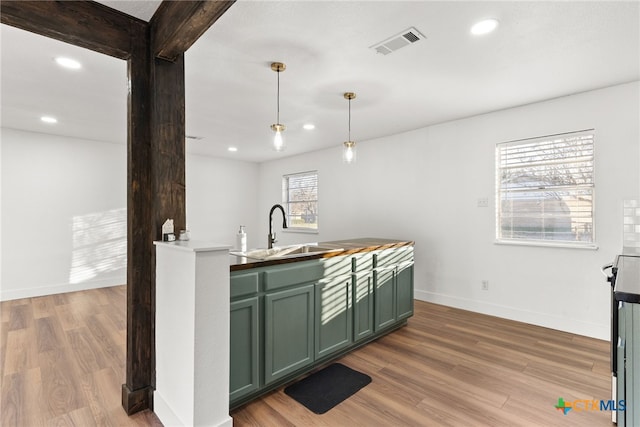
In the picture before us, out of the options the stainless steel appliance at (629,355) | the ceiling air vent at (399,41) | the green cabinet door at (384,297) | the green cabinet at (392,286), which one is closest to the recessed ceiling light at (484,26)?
the ceiling air vent at (399,41)

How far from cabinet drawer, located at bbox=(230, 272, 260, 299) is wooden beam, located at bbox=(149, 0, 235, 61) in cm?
142

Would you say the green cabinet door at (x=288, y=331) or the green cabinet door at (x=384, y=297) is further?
the green cabinet door at (x=384, y=297)

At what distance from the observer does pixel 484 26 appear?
6.73ft

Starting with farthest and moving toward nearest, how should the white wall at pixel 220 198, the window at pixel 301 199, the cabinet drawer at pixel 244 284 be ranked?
1. the white wall at pixel 220 198
2. the window at pixel 301 199
3. the cabinet drawer at pixel 244 284

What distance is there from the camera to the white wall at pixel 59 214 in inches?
180

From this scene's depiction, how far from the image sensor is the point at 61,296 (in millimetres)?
4738

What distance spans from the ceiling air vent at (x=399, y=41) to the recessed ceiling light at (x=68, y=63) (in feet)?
7.90

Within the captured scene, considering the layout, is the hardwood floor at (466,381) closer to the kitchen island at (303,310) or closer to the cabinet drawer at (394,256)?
the kitchen island at (303,310)

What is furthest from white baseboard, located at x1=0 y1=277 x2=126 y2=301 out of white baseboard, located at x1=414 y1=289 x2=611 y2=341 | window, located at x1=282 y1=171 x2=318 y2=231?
white baseboard, located at x1=414 y1=289 x2=611 y2=341

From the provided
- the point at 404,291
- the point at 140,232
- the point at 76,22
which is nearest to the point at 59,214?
the point at 140,232

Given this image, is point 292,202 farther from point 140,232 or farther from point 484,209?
point 140,232

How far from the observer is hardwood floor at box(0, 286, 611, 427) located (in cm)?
195

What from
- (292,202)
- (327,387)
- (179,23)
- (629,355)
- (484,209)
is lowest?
(327,387)

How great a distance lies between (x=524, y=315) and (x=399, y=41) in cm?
328
